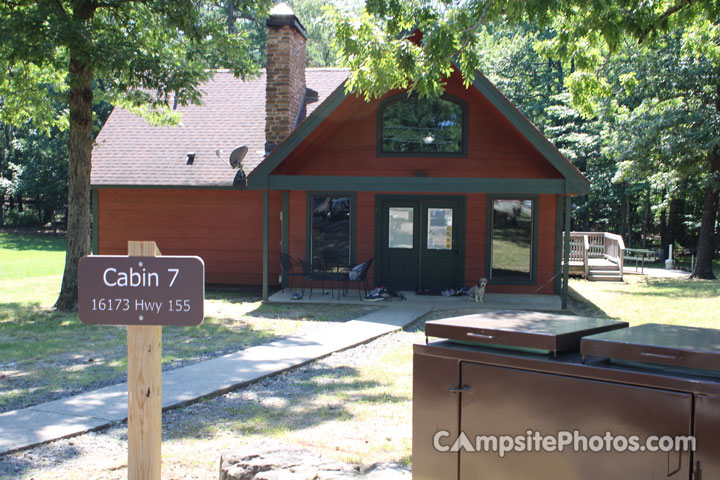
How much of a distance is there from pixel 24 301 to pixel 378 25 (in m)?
10.2

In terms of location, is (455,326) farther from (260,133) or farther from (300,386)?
(260,133)

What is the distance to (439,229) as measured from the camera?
1555 cm

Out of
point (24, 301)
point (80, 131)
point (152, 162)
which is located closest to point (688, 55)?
point (152, 162)

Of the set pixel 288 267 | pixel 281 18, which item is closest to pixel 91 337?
pixel 288 267

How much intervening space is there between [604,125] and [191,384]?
2280cm

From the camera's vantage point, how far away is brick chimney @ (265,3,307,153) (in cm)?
1609

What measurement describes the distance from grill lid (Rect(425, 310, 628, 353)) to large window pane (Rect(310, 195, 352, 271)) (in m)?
12.0

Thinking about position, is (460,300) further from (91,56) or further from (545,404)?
(545,404)

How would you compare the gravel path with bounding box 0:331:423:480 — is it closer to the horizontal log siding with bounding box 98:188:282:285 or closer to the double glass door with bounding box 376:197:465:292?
the double glass door with bounding box 376:197:465:292

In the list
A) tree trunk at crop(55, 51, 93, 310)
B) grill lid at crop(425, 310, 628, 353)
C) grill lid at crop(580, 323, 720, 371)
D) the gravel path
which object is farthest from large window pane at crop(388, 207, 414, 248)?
grill lid at crop(580, 323, 720, 371)

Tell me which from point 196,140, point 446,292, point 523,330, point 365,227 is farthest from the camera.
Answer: point 196,140

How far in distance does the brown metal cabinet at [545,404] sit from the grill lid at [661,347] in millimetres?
27

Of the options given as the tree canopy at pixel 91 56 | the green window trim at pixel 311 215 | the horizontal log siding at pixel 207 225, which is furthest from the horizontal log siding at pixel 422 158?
the horizontal log siding at pixel 207 225

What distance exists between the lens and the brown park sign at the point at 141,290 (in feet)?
11.1
